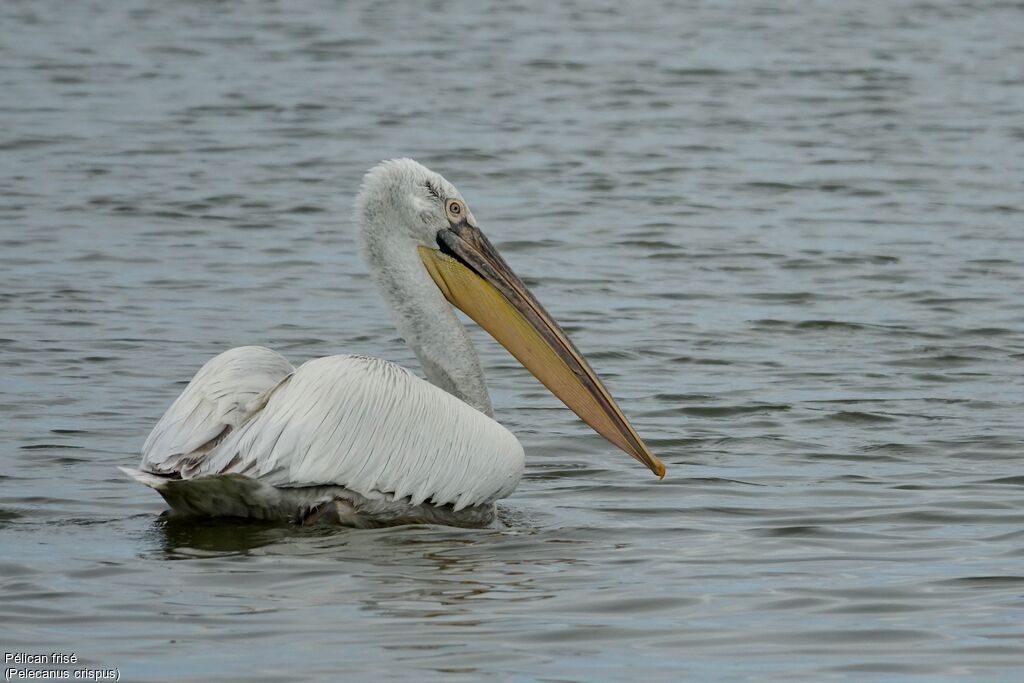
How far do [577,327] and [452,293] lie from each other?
2.69 metres

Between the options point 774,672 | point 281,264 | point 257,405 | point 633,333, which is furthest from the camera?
point 281,264

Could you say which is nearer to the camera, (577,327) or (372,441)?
(372,441)

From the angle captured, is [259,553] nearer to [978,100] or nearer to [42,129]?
[42,129]

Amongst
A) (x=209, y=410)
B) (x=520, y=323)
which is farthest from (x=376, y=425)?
(x=520, y=323)

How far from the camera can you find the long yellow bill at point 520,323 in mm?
5867

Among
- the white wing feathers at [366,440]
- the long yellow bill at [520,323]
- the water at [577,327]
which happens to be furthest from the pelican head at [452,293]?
the white wing feathers at [366,440]

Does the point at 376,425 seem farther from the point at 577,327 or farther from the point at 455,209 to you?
the point at 577,327

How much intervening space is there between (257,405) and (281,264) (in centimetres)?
480

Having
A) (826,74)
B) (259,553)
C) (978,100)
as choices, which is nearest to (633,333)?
(259,553)

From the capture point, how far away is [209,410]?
529 centimetres

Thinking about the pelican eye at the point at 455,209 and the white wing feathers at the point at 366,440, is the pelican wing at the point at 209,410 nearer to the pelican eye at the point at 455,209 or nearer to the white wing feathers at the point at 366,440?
the white wing feathers at the point at 366,440

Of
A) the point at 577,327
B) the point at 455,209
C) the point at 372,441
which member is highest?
the point at 455,209

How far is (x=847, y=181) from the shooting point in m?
12.4

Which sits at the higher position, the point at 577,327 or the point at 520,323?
the point at 520,323
